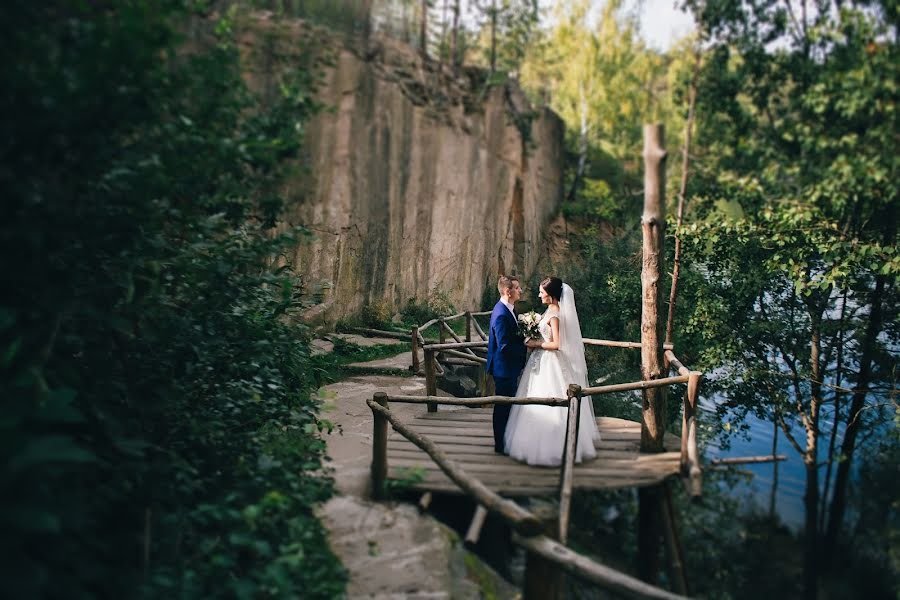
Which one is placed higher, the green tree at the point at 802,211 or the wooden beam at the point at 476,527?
the green tree at the point at 802,211

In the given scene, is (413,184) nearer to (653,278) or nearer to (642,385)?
(653,278)

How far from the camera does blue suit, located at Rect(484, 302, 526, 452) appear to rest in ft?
21.1

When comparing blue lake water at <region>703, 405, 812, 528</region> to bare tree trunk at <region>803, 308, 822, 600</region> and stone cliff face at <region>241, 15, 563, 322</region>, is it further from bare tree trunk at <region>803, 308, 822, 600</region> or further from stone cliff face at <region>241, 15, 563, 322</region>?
stone cliff face at <region>241, 15, 563, 322</region>

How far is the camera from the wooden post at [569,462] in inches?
187

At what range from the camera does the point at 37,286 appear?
9.96 ft

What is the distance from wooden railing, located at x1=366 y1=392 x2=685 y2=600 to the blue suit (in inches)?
22.6

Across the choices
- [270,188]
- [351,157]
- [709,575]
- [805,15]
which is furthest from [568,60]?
[270,188]

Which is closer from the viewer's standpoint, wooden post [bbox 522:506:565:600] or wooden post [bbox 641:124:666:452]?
wooden post [bbox 522:506:565:600]

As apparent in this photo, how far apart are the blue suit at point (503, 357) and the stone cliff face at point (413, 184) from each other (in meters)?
6.41

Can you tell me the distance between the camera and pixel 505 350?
6562 mm

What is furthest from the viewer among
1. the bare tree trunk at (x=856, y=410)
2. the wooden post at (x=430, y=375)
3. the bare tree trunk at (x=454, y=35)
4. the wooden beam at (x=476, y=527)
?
the bare tree trunk at (x=454, y=35)

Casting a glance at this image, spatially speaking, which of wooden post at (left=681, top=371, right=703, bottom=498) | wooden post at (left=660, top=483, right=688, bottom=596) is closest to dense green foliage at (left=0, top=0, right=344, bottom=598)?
wooden post at (left=681, top=371, right=703, bottom=498)

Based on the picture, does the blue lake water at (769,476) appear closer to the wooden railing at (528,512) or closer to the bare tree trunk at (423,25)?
the wooden railing at (528,512)

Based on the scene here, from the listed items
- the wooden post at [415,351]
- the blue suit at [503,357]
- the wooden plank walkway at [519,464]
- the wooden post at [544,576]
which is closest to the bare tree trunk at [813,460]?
the wooden plank walkway at [519,464]
